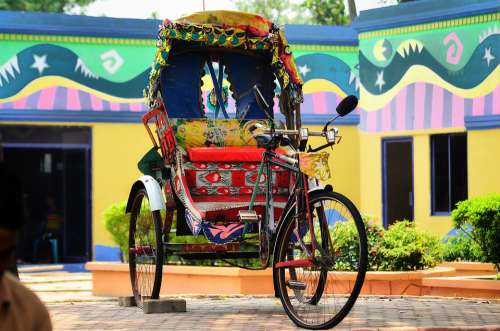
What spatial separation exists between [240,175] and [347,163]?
43.1 feet

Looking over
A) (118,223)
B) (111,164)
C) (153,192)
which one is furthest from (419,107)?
(153,192)

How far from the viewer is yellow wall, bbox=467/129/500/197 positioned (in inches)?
749

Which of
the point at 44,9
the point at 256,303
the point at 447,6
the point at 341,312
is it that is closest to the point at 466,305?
the point at 256,303

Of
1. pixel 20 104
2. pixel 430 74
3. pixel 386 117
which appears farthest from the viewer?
pixel 20 104

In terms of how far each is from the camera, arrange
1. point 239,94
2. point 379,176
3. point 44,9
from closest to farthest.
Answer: point 239,94 < point 379,176 < point 44,9

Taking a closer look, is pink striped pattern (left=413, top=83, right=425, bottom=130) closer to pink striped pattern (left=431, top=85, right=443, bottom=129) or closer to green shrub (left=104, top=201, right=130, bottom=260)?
pink striped pattern (left=431, top=85, right=443, bottom=129)

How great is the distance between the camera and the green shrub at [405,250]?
42.3ft

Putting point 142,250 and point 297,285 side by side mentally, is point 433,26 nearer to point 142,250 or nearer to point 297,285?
point 142,250

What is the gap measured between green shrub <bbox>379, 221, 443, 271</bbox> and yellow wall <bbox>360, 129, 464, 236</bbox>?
5668 mm

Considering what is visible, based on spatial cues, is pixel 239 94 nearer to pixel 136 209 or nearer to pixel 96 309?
pixel 136 209

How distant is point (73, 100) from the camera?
21766mm

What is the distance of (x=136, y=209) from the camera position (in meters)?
A: 10.2

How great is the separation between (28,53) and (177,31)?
490 inches

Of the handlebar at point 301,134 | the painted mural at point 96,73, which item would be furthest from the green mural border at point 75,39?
the handlebar at point 301,134
